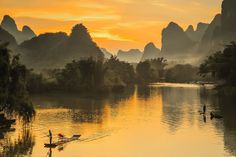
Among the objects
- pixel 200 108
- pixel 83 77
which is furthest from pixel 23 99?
pixel 83 77

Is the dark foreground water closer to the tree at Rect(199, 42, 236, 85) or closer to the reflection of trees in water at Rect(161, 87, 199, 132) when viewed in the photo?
the reflection of trees in water at Rect(161, 87, 199, 132)

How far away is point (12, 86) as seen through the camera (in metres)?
60.2

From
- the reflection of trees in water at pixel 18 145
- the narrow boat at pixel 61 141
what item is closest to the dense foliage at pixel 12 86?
the reflection of trees in water at pixel 18 145

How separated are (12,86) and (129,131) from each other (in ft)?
57.4

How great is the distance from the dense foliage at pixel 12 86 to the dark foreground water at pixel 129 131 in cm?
348

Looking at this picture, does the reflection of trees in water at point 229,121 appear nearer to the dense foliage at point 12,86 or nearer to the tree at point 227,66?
the tree at point 227,66

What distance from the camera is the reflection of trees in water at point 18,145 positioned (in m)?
49.4

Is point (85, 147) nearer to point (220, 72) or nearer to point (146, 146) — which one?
point (146, 146)

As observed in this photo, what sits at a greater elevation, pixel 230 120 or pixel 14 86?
pixel 14 86

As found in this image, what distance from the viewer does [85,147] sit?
177ft

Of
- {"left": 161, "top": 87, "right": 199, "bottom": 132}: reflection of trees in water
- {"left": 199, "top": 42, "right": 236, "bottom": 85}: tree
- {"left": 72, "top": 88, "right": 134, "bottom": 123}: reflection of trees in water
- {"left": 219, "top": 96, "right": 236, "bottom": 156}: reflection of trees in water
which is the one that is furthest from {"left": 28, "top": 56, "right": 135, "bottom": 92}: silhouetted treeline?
{"left": 219, "top": 96, "right": 236, "bottom": 156}: reflection of trees in water

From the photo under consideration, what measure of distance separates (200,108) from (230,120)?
65.8ft

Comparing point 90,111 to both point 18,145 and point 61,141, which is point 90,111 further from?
point 18,145

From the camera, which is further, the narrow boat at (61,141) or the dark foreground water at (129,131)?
the narrow boat at (61,141)
